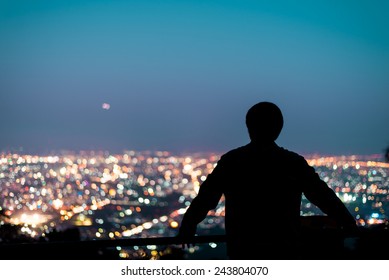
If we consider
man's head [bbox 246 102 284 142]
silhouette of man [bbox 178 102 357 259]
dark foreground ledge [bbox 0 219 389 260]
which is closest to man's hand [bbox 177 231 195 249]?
dark foreground ledge [bbox 0 219 389 260]

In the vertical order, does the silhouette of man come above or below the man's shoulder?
below

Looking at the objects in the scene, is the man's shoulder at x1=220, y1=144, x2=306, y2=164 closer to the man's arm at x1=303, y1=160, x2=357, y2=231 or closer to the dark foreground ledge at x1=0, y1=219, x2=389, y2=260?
the man's arm at x1=303, y1=160, x2=357, y2=231

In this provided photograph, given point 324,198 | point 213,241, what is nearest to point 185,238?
point 213,241

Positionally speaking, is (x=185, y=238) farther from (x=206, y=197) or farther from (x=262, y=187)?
(x=262, y=187)

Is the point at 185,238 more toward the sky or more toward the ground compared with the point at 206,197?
more toward the ground

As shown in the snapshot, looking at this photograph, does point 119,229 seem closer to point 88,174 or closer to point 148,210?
point 148,210

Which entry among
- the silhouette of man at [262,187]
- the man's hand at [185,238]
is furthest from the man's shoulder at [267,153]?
the man's hand at [185,238]

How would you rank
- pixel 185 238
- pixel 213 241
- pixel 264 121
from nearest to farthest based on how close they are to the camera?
1. pixel 264 121
2. pixel 185 238
3. pixel 213 241
